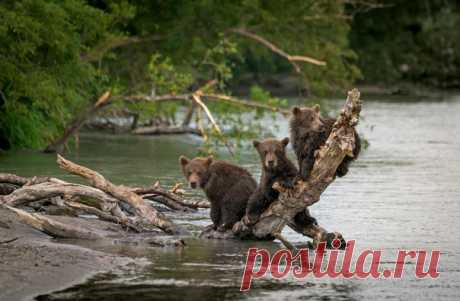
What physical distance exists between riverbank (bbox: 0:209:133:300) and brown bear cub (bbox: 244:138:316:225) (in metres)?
1.68

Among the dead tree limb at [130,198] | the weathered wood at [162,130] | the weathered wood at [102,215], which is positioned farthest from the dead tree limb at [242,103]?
the dead tree limb at [130,198]

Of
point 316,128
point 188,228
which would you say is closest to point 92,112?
point 188,228

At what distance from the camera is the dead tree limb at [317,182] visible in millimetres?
11992

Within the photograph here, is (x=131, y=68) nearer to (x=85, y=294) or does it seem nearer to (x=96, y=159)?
(x=96, y=159)

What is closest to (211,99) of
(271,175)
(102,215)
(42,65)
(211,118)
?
(211,118)

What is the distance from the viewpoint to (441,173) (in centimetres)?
2178

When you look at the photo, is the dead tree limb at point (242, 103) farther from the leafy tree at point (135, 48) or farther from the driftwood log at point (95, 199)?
the driftwood log at point (95, 199)

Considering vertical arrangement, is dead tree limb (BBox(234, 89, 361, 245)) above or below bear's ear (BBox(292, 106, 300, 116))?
below

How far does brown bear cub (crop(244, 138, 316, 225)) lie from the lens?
13.2m

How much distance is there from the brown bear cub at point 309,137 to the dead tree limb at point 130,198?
179 centimetres

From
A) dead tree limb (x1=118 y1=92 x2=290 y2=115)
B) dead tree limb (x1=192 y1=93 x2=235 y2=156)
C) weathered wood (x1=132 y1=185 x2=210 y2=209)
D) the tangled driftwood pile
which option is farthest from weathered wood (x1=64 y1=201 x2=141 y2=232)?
dead tree limb (x1=118 y1=92 x2=290 y2=115)

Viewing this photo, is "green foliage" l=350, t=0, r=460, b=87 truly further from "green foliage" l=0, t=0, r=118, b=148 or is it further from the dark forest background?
"green foliage" l=0, t=0, r=118, b=148

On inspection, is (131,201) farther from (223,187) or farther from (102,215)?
(223,187)

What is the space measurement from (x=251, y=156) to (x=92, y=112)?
3.20m
